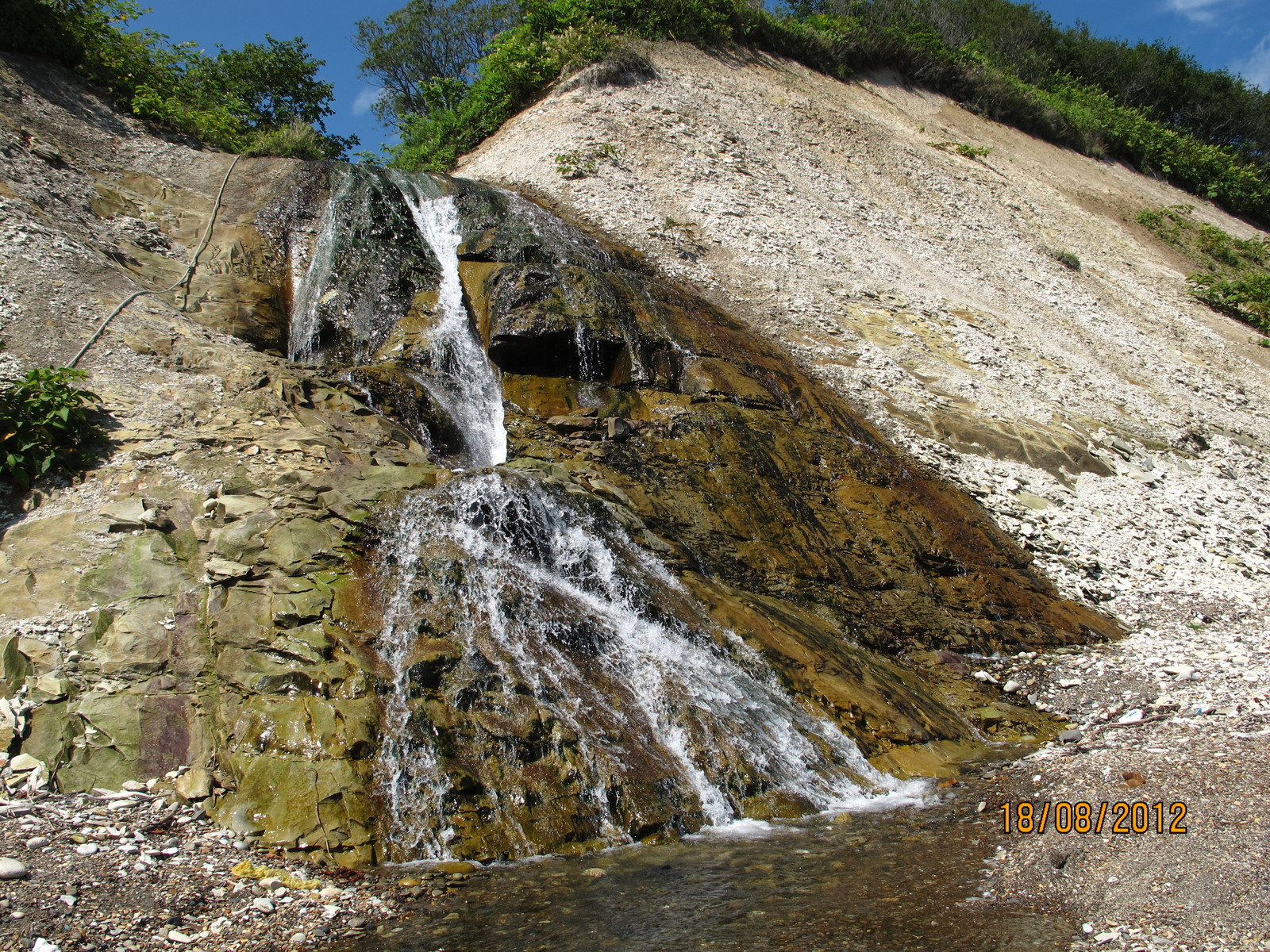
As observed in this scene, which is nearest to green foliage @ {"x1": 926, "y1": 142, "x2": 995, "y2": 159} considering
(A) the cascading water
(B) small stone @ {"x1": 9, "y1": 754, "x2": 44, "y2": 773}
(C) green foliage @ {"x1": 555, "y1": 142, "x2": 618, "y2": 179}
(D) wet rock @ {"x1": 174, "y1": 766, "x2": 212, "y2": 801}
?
(C) green foliage @ {"x1": 555, "y1": 142, "x2": 618, "y2": 179}

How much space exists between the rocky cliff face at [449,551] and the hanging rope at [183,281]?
13 cm

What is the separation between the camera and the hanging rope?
777 centimetres

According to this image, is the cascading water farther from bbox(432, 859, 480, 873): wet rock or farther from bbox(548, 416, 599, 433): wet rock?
bbox(548, 416, 599, 433): wet rock

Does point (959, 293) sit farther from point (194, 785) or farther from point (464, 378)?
point (194, 785)

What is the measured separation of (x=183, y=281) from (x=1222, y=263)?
27539 millimetres

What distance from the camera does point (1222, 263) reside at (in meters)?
23.3

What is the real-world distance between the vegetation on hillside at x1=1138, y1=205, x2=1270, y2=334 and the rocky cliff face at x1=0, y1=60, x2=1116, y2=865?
1599 cm

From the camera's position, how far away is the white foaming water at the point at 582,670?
5125 millimetres

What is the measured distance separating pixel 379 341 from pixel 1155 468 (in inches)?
470

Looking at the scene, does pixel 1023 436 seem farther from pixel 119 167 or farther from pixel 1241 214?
pixel 1241 214

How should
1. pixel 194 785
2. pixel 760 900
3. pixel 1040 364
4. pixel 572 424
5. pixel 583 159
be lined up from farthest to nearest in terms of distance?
pixel 583 159, pixel 1040 364, pixel 572 424, pixel 194 785, pixel 760 900

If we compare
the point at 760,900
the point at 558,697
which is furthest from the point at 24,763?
the point at 760,900

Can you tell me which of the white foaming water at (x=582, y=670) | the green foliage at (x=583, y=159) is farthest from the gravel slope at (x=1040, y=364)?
the white foaming water at (x=582, y=670)

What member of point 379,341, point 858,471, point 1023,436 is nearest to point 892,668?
point 858,471
